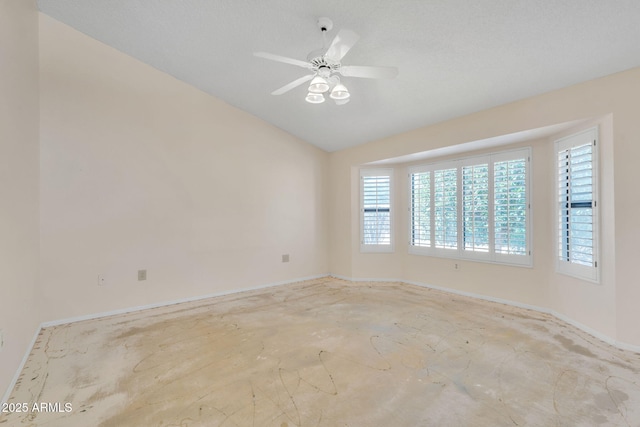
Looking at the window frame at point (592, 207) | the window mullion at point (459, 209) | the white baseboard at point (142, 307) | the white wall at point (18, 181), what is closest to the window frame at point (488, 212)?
the window mullion at point (459, 209)

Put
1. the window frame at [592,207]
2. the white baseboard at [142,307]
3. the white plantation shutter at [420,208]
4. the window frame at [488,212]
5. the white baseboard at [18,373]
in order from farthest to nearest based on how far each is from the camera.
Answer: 1. the white plantation shutter at [420,208]
2. the window frame at [488,212]
3. the white baseboard at [142,307]
4. the window frame at [592,207]
5. the white baseboard at [18,373]

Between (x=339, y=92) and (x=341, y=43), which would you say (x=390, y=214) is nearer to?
(x=339, y=92)

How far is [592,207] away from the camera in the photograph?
3119 millimetres

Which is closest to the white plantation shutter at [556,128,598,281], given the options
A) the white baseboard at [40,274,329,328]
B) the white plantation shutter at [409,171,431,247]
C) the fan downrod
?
the white plantation shutter at [409,171,431,247]

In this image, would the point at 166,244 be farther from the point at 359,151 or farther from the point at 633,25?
the point at 633,25

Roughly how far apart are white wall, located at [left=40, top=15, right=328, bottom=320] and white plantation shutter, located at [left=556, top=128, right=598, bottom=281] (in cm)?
392

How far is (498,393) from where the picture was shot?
211 cm

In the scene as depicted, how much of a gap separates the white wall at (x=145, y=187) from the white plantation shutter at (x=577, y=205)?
12.9ft

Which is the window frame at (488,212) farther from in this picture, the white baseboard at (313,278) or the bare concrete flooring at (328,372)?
the bare concrete flooring at (328,372)

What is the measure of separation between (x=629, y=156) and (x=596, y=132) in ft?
1.34

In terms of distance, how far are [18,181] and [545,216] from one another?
18.1ft

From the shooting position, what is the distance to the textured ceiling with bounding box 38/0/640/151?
94.8 inches

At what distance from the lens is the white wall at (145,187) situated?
3.50 meters

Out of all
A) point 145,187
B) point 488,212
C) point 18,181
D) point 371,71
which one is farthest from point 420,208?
point 18,181
